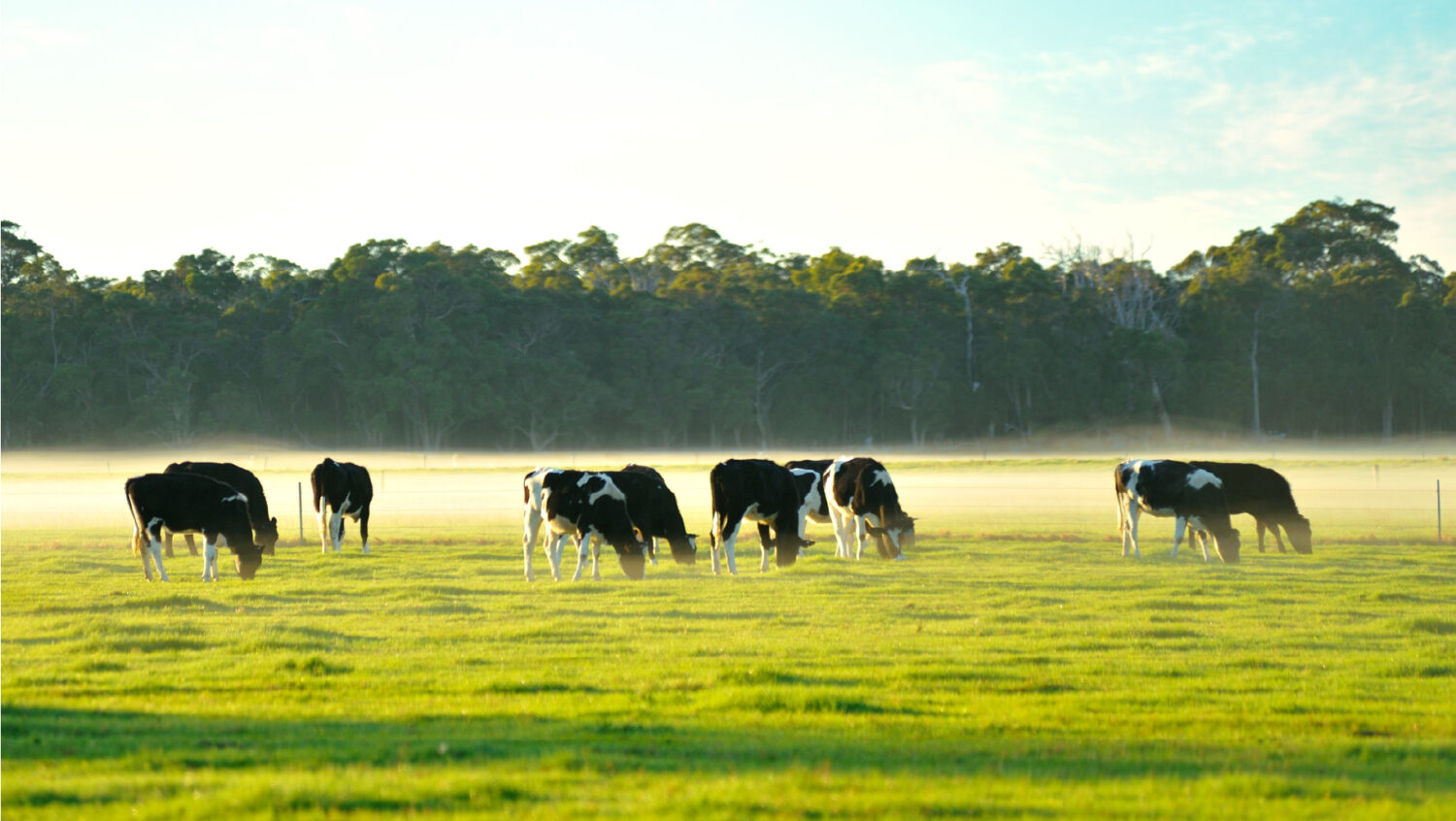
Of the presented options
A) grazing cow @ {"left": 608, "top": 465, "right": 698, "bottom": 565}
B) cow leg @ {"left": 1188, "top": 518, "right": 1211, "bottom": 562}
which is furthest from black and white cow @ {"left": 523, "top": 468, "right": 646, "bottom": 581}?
cow leg @ {"left": 1188, "top": 518, "right": 1211, "bottom": 562}

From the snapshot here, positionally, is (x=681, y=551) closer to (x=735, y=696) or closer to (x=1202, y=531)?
(x=1202, y=531)

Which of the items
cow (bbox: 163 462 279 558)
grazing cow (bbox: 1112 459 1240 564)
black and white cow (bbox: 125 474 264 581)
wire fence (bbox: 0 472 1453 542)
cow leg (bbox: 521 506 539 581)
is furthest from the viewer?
wire fence (bbox: 0 472 1453 542)

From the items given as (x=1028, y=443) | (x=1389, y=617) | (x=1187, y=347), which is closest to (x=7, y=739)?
(x=1389, y=617)

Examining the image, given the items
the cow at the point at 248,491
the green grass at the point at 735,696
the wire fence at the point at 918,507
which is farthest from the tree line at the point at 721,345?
the green grass at the point at 735,696

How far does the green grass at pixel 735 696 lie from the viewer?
6.63m

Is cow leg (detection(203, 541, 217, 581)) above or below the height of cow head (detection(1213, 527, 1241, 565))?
above

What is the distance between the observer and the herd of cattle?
1894 centimetres

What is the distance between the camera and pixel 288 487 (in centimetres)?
5522

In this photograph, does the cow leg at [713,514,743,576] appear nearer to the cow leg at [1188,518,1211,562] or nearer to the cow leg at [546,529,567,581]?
the cow leg at [546,529,567,581]

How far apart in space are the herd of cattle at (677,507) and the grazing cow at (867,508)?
2 centimetres

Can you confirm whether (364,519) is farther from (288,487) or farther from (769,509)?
(288,487)

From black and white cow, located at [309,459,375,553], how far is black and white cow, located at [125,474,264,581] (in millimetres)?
4578

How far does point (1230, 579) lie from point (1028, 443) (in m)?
75.2

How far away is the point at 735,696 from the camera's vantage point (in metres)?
9.74
